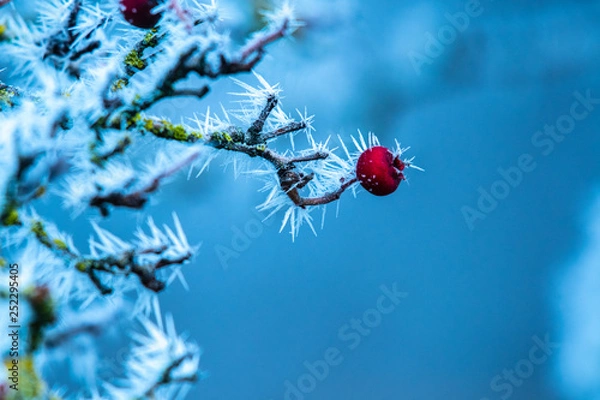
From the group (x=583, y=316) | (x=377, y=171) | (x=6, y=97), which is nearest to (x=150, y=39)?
(x=6, y=97)

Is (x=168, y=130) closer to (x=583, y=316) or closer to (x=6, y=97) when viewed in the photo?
(x=6, y=97)

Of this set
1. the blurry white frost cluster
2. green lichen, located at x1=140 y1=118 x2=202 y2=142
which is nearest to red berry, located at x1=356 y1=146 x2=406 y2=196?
green lichen, located at x1=140 y1=118 x2=202 y2=142

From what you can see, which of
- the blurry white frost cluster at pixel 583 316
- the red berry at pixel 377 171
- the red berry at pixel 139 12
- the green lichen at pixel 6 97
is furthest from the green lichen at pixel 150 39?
the blurry white frost cluster at pixel 583 316

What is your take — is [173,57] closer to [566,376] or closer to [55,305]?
[55,305]

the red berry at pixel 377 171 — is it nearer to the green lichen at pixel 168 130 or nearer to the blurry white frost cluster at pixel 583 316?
the green lichen at pixel 168 130

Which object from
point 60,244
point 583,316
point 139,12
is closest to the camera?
point 60,244

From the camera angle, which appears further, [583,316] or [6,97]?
[583,316]

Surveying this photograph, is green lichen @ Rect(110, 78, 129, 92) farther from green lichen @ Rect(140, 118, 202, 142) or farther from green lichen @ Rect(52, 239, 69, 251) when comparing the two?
green lichen @ Rect(52, 239, 69, 251)

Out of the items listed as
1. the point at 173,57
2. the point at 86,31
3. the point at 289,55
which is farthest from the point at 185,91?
the point at 289,55
